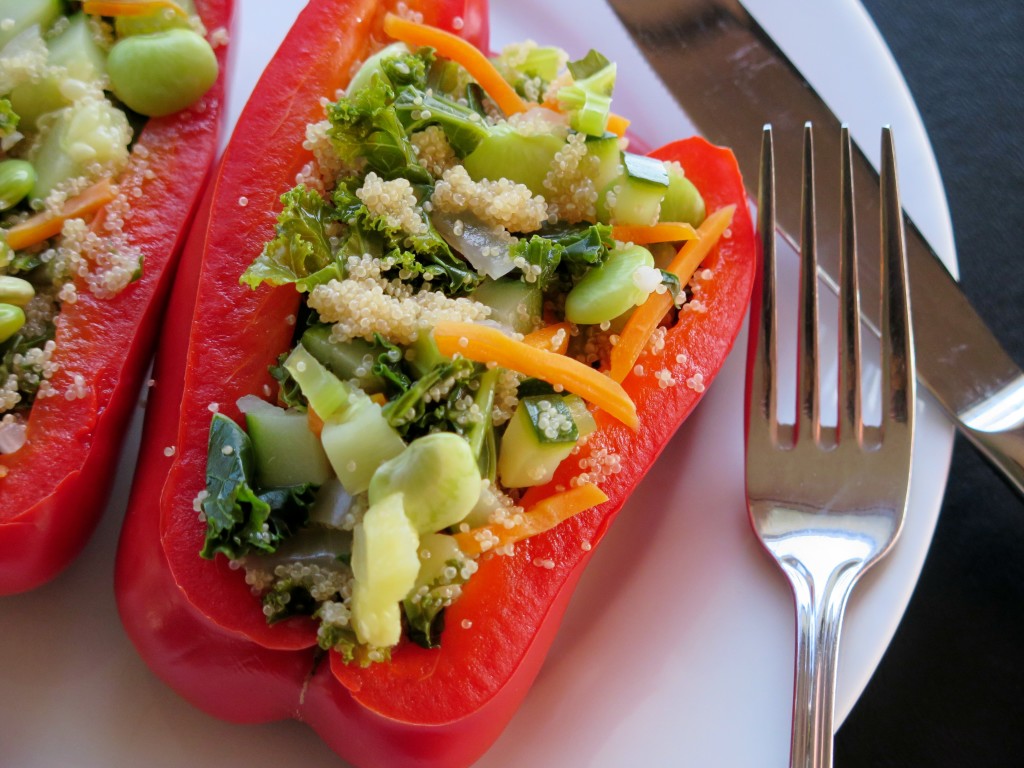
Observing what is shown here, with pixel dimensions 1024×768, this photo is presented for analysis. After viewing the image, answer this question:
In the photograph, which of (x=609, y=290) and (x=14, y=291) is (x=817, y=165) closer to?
(x=609, y=290)

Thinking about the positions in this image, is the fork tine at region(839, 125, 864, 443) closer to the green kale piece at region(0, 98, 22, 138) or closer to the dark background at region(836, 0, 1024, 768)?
the dark background at region(836, 0, 1024, 768)

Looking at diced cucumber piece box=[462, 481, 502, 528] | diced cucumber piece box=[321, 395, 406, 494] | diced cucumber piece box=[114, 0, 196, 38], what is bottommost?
diced cucumber piece box=[462, 481, 502, 528]

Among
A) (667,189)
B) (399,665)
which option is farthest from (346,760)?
(667,189)

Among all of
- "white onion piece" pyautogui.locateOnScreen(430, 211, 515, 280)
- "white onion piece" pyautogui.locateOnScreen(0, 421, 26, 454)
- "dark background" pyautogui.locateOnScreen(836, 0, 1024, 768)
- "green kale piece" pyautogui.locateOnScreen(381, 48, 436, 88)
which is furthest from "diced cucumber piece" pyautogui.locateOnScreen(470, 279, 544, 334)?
"dark background" pyautogui.locateOnScreen(836, 0, 1024, 768)

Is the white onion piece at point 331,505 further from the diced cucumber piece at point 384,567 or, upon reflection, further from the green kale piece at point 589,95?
the green kale piece at point 589,95

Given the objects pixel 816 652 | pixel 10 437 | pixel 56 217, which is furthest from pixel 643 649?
pixel 56 217

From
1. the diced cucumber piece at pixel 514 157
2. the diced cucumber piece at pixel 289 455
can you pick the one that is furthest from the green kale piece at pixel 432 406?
the diced cucumber piece at pixel 514 157
